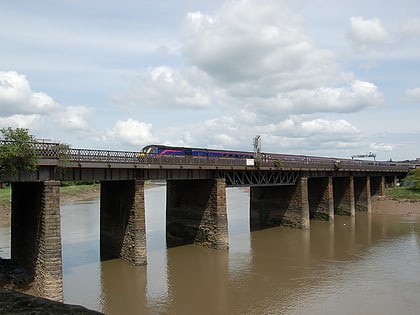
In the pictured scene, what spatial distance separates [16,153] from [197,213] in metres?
16.9

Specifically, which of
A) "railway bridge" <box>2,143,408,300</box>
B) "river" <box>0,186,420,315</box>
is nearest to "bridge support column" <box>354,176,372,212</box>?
"railway bridge" <box>2,143,408,300</box>

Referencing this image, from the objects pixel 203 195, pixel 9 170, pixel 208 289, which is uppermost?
pixel 9 170

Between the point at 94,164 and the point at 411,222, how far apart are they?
39844 millimetres

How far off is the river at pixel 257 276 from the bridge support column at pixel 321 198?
8.01 m

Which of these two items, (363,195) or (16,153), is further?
(363,195)

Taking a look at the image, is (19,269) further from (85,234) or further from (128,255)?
(85,234)

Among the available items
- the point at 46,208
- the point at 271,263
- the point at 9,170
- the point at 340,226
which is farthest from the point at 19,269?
the point at 340,226

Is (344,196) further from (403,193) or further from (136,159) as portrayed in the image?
(136,159)

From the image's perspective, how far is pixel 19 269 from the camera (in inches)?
874

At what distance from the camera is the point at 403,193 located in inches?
2419

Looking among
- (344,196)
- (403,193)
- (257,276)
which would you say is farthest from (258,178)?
(403,193)

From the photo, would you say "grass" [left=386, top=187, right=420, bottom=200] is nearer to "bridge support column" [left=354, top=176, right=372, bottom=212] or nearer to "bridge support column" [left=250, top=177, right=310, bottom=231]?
"bridge support column" [left=354, top=176, right=372, bottom=212]

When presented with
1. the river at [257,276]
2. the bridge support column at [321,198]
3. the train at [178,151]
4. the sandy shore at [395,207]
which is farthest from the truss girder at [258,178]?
the sandy shore at [395,207]

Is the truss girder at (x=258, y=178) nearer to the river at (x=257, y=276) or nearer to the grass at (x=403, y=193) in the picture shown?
the river at (x=257, y=276)
